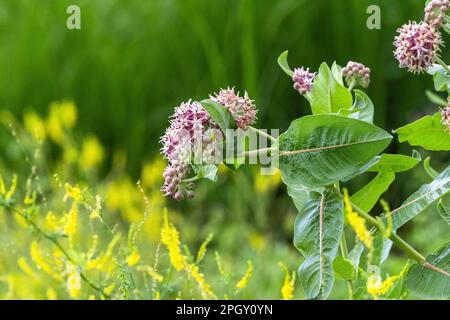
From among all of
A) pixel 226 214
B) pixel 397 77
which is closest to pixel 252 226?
pixel 226 214

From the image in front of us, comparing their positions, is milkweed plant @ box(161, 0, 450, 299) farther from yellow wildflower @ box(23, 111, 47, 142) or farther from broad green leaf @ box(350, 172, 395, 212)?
yellow wildflower @ box(23, 111, 47, 142)

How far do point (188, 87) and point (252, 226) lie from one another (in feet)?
2.70

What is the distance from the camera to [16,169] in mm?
4215

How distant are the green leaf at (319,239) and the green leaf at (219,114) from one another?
20cm

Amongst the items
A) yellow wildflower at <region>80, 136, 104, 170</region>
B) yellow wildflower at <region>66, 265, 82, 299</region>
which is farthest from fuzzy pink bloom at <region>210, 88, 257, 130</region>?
yellow wildflower at <region>80, 136, 104, 170</region>

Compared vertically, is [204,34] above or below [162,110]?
above

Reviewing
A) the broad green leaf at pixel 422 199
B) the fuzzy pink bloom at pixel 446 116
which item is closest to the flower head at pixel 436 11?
the fuzzy pink bloom at pixel 446 116

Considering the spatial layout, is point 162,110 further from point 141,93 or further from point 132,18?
point 132,18

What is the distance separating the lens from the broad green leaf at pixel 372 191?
55.9 inches

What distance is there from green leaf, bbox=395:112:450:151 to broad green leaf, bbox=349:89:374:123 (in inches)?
2.4

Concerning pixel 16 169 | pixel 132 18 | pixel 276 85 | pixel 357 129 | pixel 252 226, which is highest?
pixel 132 18

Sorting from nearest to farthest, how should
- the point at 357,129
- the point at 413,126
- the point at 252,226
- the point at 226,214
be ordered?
1. the point at 357,129
2. the point at 413,126
3. the point at 252,226
4. the point at 226,214

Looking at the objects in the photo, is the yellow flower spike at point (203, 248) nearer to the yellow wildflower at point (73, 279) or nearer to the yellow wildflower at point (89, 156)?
the yellow wildflower at point (73, 279)

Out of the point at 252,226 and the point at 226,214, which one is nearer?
the point at 252,226
